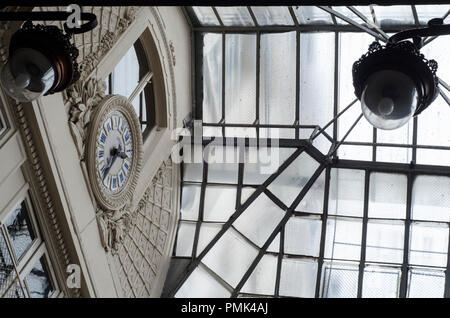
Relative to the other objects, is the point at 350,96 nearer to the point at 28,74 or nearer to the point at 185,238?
the point at 185,238

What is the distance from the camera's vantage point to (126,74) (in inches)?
463

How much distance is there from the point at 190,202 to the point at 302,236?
2.33 meters

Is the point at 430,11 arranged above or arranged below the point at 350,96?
above

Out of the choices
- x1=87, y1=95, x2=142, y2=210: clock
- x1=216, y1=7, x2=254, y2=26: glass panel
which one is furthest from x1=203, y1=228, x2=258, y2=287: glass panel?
x1=216, y1=7, x2=254, y2=26: glass panel

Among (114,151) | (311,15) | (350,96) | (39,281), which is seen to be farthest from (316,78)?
(39,281)

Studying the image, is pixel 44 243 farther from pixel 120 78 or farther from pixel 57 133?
pixel 120 78

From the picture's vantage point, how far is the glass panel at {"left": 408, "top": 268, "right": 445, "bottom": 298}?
Answer: 13.8 meters

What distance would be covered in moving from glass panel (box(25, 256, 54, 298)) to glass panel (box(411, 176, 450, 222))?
7.40 m

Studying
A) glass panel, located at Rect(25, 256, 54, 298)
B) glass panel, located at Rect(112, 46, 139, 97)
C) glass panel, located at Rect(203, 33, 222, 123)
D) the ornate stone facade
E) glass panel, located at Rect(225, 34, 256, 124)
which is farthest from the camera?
glass panel, located at Rect(203, 33, 222, 123)

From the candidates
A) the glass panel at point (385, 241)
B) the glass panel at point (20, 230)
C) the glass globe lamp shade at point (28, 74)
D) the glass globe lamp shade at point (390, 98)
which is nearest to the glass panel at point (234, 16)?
the glass panel at point (385, 241)

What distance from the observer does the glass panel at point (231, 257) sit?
541 inches

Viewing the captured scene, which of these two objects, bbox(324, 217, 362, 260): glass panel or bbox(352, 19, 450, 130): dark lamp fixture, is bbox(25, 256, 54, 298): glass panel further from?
bbox(324, 217, 362, 260): glass panel
